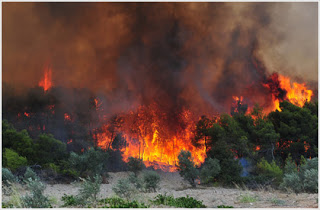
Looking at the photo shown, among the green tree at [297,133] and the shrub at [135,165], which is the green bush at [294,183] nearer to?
the green tree at [297,133]

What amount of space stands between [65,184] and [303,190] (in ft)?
32.5

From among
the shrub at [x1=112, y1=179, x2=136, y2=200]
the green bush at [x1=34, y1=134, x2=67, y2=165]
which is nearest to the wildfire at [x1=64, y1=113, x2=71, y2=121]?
the green bush at [x1=34, y1=134, x2=67, y2=165]

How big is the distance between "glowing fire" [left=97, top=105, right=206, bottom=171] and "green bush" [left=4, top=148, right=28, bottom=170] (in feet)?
18.6

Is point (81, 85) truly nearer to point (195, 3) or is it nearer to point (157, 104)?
point (157, 104)

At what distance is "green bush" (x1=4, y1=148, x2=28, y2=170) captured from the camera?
1384cm

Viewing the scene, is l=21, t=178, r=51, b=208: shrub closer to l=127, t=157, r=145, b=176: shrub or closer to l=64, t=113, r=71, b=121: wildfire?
l=127, t=157, r=145, b=176: shrub

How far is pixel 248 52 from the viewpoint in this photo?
2089 cm

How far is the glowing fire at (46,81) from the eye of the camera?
1922 cm

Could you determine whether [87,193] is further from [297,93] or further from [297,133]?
[297,93]

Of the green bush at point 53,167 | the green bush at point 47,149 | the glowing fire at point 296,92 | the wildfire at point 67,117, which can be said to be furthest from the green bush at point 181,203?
the glowing fire at point 296,92

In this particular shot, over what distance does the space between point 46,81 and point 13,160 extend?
6.56 meters

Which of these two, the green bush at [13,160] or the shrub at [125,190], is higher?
the green bush at [13,160]

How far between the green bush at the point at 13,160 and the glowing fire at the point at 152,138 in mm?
5673

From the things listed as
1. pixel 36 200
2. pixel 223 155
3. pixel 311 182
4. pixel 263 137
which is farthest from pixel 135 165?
pixel 36 200
